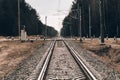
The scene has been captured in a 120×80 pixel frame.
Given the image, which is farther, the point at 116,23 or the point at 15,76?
the point at 116,23

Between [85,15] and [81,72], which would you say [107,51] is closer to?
[81,72]

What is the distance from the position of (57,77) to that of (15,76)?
2.14m

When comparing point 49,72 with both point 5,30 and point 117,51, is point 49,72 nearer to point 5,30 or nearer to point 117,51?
point 117,51

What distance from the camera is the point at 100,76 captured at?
55.7ft

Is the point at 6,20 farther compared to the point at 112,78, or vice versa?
the point at 6,20

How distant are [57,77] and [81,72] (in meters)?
2.16

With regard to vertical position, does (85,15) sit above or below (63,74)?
above

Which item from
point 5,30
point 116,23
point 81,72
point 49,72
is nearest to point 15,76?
point 49,72

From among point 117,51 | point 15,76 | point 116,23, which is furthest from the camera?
point 116,23

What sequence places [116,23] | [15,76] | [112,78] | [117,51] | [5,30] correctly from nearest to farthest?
[112,78] → [15,76] → [117,51] → [116,23] → [5,30]

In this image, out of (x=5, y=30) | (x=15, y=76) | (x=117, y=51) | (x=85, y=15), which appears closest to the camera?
(x=15, y=76)

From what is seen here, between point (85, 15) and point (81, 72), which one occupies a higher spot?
point (85, 15)

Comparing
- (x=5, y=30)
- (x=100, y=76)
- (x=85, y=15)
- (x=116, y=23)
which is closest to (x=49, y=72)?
(x=100, y=76)

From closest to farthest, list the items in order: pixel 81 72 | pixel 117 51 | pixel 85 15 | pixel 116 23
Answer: pixel 81 72, pixel 117 51, pixel 116 23, pixel 85 15
